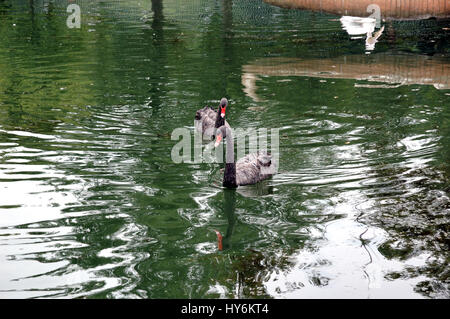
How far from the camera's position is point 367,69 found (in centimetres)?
1623

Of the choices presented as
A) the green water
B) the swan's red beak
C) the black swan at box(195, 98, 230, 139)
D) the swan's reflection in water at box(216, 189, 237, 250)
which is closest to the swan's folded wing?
the green water

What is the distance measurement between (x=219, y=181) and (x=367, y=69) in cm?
772

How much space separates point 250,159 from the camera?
973 centimetres

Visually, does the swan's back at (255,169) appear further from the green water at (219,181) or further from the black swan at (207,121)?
the black swan at (207,121)

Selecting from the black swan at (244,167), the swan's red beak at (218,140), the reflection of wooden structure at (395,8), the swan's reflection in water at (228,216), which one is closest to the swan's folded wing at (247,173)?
the black swan at (244,167)

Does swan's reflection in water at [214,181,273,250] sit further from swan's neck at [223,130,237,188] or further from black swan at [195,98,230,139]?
black swan at [195,98,230,139]

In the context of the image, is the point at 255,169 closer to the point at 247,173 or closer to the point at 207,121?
the point at 247,173

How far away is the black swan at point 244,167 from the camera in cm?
908

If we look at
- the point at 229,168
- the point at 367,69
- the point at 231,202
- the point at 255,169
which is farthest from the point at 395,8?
the point at 231,202

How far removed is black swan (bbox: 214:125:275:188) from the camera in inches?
357

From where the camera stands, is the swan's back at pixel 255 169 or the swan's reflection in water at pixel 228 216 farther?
the swan's back at pixel 255 169

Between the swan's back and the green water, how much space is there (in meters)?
0.13

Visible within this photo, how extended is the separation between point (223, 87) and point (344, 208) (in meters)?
6.52
